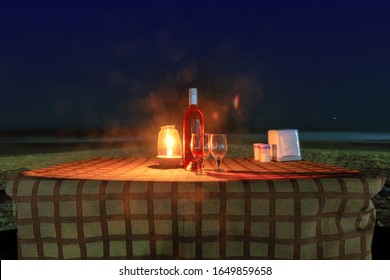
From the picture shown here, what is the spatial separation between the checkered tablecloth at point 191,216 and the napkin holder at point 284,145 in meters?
0.63

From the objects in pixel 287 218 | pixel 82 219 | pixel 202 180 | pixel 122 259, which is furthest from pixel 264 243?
pixel 82 219

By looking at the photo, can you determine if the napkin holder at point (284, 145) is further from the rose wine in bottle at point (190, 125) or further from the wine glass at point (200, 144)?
the wine glass at point (200, 144)

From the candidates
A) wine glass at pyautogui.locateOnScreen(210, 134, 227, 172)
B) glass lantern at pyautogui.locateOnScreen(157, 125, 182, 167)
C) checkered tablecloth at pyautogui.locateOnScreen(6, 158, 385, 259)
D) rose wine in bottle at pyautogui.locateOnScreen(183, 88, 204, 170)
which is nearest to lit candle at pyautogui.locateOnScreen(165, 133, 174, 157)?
glass lantern at pyautogui.locateOnScreen(157, 125, 182, 167)

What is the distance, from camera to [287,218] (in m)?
1.47

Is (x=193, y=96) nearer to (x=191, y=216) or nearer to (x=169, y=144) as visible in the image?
(x=169, y=144)

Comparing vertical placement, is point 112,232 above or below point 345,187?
below

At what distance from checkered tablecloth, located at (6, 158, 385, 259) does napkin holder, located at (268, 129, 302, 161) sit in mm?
626

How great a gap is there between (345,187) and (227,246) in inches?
21.0

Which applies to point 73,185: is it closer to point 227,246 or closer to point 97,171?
point 97,171

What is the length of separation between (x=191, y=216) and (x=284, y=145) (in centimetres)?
92

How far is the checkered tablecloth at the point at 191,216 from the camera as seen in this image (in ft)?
4.75

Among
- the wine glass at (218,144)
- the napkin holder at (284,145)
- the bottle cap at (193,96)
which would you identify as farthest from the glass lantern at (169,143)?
the napkin holder at (284,145)

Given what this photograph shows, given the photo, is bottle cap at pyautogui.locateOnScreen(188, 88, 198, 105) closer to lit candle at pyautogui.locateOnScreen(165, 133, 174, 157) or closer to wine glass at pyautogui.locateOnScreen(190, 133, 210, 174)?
wine glass at pyautogui.locateOnScreen(190, 133, 210, 174)

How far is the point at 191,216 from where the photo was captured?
1450mm
